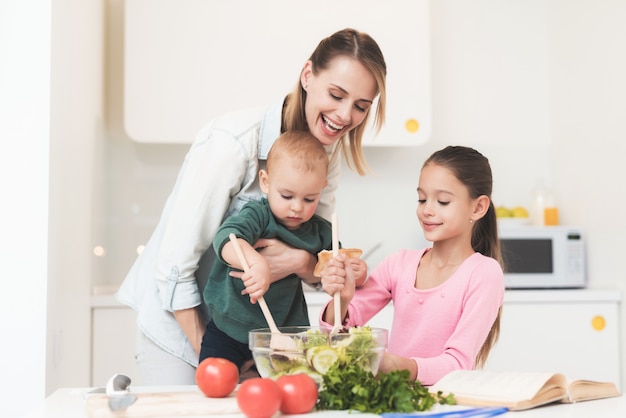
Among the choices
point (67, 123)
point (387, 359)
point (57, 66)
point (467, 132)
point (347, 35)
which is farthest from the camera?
point (467, 132)

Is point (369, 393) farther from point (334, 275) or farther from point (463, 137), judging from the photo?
point (463, 137)

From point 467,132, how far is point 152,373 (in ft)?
7.30

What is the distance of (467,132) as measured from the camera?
363 centimetres

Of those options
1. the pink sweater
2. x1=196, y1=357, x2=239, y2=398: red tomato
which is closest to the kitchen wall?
the pink sweater

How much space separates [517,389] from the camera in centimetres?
122

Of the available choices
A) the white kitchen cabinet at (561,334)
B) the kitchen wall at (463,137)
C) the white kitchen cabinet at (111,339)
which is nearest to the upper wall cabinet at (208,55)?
the kitchen wall at (463,137)

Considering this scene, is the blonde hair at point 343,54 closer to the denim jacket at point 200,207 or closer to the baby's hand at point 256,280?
the denim jacket at point 200,207

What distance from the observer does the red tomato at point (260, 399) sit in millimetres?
1050

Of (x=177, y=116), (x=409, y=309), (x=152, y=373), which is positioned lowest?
A: (x=152, y=373)

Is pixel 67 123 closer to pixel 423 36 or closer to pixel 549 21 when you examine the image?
pixel 423 36

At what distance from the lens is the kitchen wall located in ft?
9.32

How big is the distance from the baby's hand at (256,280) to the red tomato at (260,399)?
407mm

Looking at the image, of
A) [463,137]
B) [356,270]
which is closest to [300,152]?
[356,270]

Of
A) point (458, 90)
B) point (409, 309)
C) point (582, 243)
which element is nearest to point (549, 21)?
point (458, 90)
